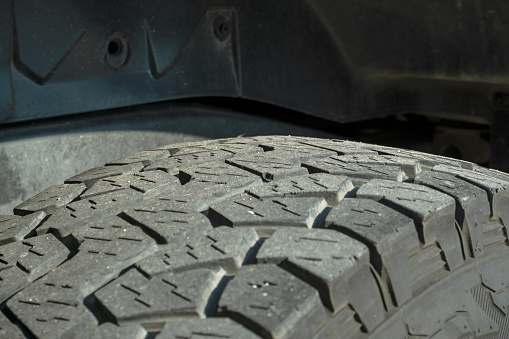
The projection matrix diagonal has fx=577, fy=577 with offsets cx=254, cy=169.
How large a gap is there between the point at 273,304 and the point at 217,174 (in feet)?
1.31

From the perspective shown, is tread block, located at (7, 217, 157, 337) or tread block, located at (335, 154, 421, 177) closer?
tread block, located at (7, 217, 157, 337)

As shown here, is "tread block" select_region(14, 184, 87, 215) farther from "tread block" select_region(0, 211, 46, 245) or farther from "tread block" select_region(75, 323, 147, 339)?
"tread block" select_region(75, 323, 147, 339)

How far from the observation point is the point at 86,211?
92cm

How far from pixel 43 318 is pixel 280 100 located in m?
1.09

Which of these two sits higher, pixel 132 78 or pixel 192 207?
pixel 132 78

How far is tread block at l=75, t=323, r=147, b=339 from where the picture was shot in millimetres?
630

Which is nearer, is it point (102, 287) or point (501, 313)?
point (102, 287)

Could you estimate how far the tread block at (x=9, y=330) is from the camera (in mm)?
675

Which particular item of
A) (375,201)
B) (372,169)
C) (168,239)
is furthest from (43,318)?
(372,169)

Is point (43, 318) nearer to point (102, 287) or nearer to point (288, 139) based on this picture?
point (102, 287)

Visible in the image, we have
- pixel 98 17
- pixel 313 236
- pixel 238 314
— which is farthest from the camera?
pixel 98 17

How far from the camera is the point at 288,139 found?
1.34 metres

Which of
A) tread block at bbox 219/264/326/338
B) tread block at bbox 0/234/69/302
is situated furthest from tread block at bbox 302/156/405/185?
tread block at bbox 0/234/69/302

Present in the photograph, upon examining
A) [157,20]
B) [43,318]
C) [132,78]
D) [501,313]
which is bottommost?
[501,313]
